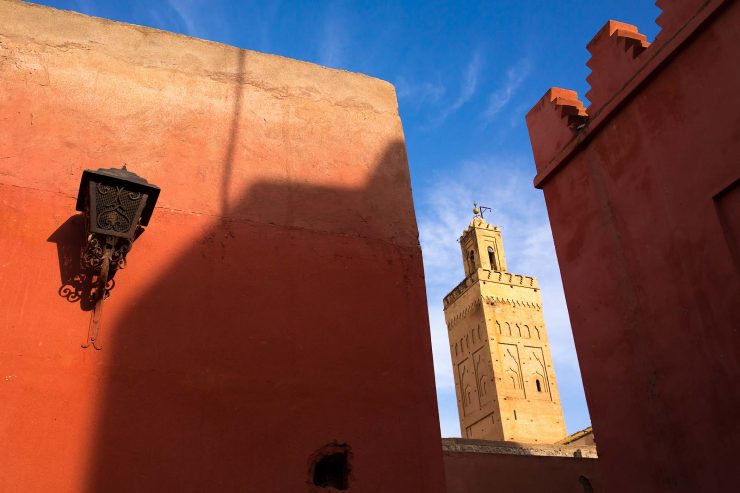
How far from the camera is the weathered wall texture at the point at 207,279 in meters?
2.98

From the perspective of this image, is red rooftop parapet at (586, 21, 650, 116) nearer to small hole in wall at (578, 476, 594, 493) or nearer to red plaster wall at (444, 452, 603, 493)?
red plaster wall at (444, 452, 603, 493)

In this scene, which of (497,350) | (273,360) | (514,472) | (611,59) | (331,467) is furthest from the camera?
A: (497,350)

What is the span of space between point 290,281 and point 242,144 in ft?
3.18

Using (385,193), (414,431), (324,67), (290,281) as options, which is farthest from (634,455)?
(324,67)

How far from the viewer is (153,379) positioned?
312 cm

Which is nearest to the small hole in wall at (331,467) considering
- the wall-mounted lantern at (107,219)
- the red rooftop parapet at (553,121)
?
the wall-mounted lantern at (107,219)

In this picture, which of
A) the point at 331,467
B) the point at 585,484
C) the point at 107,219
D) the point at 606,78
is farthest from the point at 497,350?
the point at 107,219

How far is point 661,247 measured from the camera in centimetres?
536

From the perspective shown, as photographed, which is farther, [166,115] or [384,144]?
[384,144]

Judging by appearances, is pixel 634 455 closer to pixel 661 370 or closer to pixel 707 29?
pixel 661 370

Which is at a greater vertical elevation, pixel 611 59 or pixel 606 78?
pixel 611 59

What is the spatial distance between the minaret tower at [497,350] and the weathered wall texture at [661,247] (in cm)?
2250

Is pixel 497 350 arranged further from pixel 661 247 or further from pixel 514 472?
pixel 661 247

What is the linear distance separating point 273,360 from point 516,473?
7.92m
